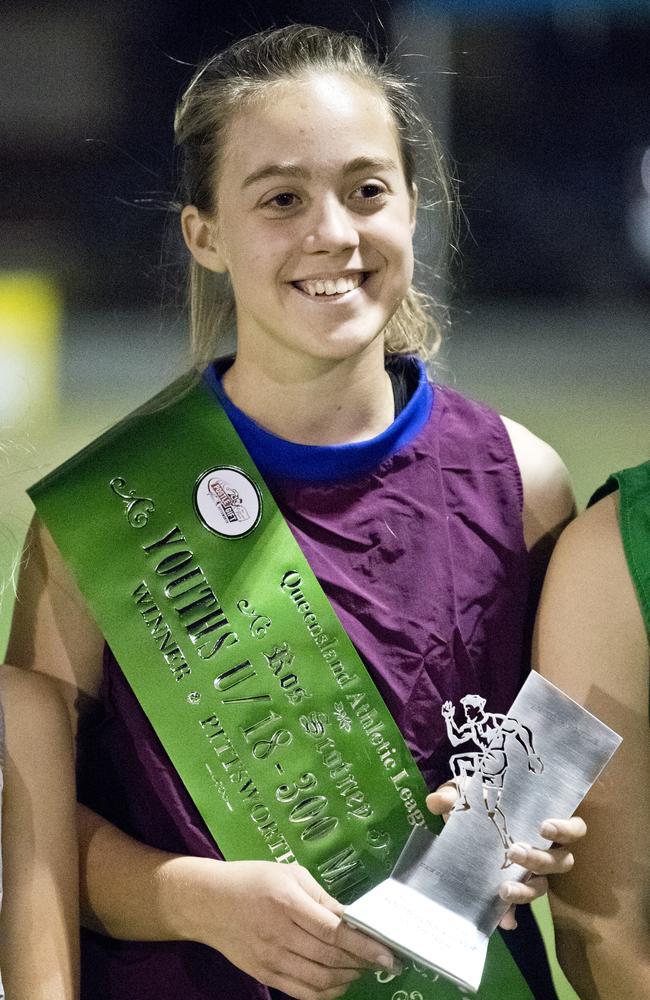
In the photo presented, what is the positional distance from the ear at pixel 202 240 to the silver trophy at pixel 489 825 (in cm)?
50

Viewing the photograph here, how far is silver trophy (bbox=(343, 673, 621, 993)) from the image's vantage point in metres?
1.05

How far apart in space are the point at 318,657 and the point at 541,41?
875 millimetres

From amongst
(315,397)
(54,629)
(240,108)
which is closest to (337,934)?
(54,629)

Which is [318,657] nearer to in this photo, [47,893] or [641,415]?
[47,893]

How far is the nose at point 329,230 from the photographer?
1196 mm

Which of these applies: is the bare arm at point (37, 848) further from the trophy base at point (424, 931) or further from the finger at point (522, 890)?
the finger at point (522, 890)

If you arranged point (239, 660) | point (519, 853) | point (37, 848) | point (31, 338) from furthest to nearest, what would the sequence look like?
point (31, 338), point (239, 660), point (37, 848), point (519, 853)

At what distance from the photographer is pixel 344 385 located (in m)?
1.30

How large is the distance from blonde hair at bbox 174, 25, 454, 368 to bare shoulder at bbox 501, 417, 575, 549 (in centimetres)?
18

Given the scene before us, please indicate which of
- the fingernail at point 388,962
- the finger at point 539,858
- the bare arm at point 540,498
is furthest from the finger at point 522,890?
the bare arm at point 540,498

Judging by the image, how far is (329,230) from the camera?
1196 millimetres

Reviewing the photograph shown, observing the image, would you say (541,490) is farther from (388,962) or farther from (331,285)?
(388,962)

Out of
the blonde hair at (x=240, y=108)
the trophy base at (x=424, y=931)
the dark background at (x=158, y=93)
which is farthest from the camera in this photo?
the dark background at (x=158, y=93)

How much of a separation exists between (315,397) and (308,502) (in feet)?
0.34
